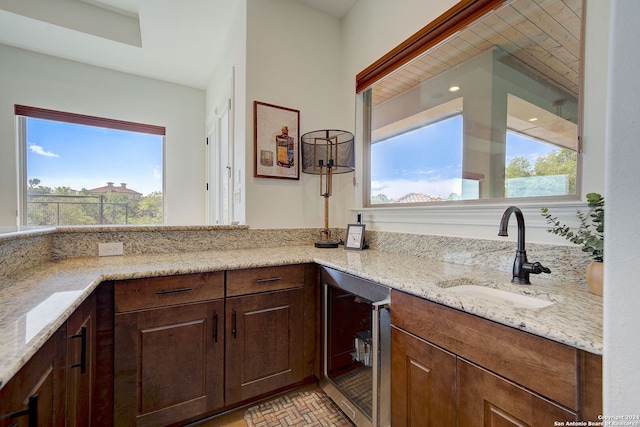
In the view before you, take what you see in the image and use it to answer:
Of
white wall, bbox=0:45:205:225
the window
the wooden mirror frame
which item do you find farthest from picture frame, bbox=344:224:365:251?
the window

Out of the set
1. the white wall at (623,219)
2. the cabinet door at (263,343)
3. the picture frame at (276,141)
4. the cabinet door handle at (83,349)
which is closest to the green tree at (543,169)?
the white wall at (623,219)

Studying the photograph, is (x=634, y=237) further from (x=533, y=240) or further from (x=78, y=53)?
(x=78, y=53)

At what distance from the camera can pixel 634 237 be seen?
0.41 m

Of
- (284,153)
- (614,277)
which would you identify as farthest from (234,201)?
(614,277)

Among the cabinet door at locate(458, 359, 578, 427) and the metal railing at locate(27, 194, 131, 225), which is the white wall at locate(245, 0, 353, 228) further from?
the metal railing at locate(27, 194, 131, 225)

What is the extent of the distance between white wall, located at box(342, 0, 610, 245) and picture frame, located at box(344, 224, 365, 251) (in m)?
0.13

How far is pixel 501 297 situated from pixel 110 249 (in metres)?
2.13

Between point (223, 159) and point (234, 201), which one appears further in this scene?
point (223, 159)

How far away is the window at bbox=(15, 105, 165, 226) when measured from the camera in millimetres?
2867

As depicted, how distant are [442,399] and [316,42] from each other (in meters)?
2.61

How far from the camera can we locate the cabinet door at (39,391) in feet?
1.85

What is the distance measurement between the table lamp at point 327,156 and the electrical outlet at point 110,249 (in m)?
1.30

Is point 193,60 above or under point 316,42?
above

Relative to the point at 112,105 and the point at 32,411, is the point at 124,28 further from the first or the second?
the point at 32,411
